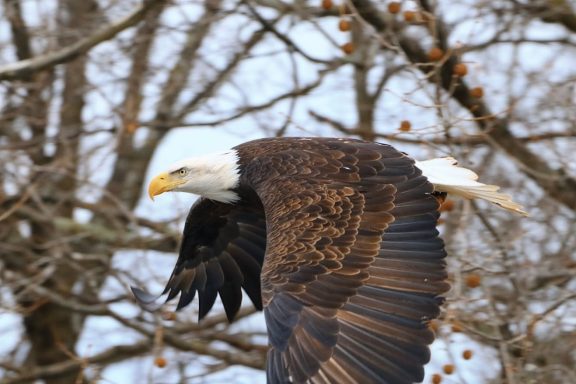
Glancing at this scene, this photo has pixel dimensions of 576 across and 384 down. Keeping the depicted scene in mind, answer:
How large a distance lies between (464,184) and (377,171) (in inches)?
18.2

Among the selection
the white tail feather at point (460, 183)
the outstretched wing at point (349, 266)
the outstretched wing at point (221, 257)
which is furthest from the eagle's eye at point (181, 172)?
the white tail feather at point (460, 183)

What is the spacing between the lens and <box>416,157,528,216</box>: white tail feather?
6453 mm

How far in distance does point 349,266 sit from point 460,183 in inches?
37.4

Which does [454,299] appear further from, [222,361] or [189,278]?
[222,361]

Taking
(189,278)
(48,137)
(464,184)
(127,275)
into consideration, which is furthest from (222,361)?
(464,184)

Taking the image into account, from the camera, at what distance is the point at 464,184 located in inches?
255

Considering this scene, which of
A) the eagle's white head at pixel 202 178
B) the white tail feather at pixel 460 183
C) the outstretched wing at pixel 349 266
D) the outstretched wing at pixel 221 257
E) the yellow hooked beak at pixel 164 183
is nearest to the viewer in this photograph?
the outstretched wing at pixel 349 266

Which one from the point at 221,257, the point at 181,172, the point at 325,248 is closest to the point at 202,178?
the point at 181,172

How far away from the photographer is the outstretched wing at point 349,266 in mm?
5355

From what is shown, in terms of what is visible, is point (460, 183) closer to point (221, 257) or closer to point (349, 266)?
point (349, 266)

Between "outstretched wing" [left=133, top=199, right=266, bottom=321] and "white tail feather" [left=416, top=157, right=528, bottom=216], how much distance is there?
3.70 feet

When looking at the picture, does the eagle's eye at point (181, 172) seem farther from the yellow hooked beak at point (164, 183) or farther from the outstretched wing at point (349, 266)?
the outstretched wing at point (349, 266)

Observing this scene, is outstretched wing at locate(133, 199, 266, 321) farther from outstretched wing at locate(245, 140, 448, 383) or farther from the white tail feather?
the white tail feather

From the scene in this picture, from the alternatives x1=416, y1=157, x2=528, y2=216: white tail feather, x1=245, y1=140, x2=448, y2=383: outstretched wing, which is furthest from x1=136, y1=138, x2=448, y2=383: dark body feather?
x1=416, y1=157, x2=528, y2=216: white tail feather
